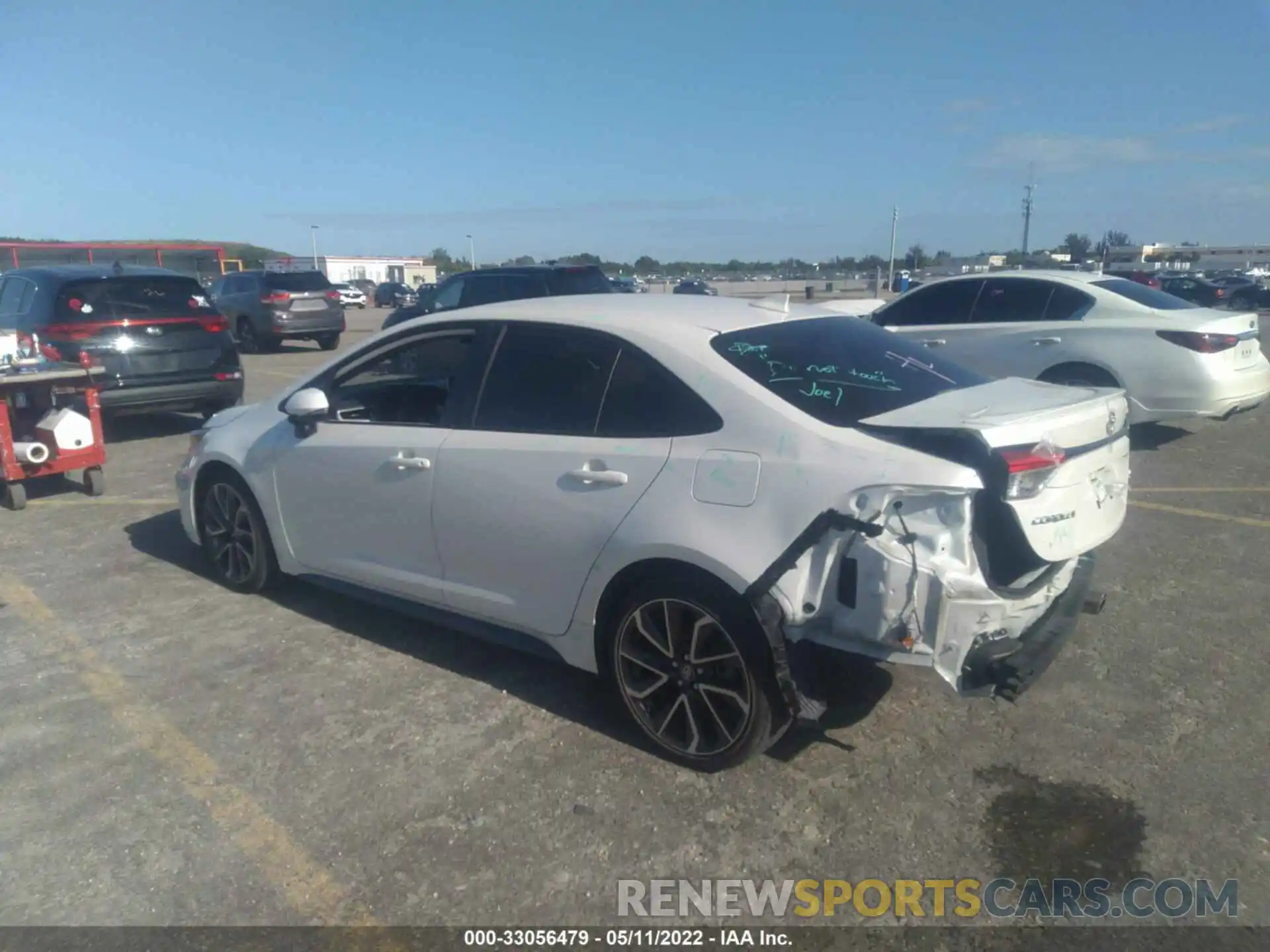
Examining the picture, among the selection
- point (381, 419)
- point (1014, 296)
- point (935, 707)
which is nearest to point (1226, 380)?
point (1014, 296)

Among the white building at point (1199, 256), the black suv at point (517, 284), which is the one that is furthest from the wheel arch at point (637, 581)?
the white building at point (1199, 256)

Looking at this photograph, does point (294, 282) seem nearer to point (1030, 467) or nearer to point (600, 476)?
point (600, 476)

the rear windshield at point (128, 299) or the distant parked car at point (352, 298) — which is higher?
the rear windshield at point (128, 299)

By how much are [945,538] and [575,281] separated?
10915 mm

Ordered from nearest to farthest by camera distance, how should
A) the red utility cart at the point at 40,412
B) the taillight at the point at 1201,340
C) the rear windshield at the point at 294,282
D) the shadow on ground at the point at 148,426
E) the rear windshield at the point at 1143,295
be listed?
the red utility cart at the point at 40,412 → the taillight at the point at 1201,340 → the rear windshield at the point at 1143,295 → the shadow on ground at the point at 148,426 → the rear windshield at the point at 294,282

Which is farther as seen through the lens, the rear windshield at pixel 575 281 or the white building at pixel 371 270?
the white building at pixel 371 270

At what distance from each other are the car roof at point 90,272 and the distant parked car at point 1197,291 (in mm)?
33773

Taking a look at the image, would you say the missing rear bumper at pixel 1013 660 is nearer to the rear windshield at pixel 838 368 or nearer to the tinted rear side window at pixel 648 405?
the rear windshield at pixel 838 368

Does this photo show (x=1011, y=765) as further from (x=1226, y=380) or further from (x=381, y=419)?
(x=1226, y=380)

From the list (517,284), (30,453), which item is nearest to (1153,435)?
(517,284)

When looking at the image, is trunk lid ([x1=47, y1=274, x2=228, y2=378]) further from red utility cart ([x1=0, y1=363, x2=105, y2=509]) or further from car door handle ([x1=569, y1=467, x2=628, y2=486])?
car door handle ([x1=569, y1=467, x2=628, y2=486])

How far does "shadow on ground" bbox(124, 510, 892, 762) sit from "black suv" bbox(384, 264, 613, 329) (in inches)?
322

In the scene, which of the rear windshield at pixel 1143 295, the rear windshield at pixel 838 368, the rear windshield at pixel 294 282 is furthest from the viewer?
the rear windshield at pixel 294 282

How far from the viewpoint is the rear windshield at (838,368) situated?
10.9ft
